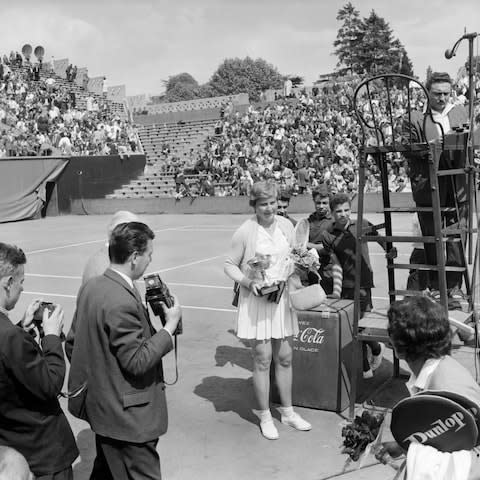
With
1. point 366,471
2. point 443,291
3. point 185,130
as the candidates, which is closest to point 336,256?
point 443,291

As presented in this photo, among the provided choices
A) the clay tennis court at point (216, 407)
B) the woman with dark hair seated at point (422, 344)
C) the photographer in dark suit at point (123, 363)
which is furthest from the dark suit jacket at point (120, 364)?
the clay tennis court at point (216, 407)

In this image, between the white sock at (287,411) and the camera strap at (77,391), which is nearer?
the camera strap at (77,391)

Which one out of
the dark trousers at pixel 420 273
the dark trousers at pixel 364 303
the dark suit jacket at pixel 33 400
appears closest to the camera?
the dark suit jacket at pixel 33 400

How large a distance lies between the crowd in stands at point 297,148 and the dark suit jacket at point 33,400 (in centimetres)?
2132

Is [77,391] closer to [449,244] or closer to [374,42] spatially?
[449,244]

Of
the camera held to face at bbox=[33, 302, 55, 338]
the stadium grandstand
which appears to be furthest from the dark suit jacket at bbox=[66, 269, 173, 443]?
the stadium grandstand

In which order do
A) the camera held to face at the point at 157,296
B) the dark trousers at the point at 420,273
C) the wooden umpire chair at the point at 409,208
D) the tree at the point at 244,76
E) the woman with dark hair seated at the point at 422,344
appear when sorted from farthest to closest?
the tree at the point at 244,76, the dark trousers at the point at 420,273, the wooden umpire chair at the point at 409,208, the camera held to face at the point at 157,296, the woman with dark hair seated at the point at 422,344

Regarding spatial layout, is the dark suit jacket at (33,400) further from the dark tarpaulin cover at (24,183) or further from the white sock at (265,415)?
the dark tarpaulin cover at (24,183)

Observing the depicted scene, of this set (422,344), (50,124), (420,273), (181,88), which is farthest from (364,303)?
(181,88)

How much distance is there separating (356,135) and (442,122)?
2530cm

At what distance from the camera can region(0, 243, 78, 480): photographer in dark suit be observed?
2.79 meters

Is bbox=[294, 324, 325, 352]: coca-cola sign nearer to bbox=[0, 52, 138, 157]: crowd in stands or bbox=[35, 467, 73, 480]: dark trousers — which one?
bbox=[35, 467, 73, 480]: dark trousers

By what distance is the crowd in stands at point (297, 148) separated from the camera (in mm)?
26109

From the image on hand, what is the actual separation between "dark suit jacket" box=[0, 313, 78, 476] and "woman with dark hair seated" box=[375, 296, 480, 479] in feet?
5.06
